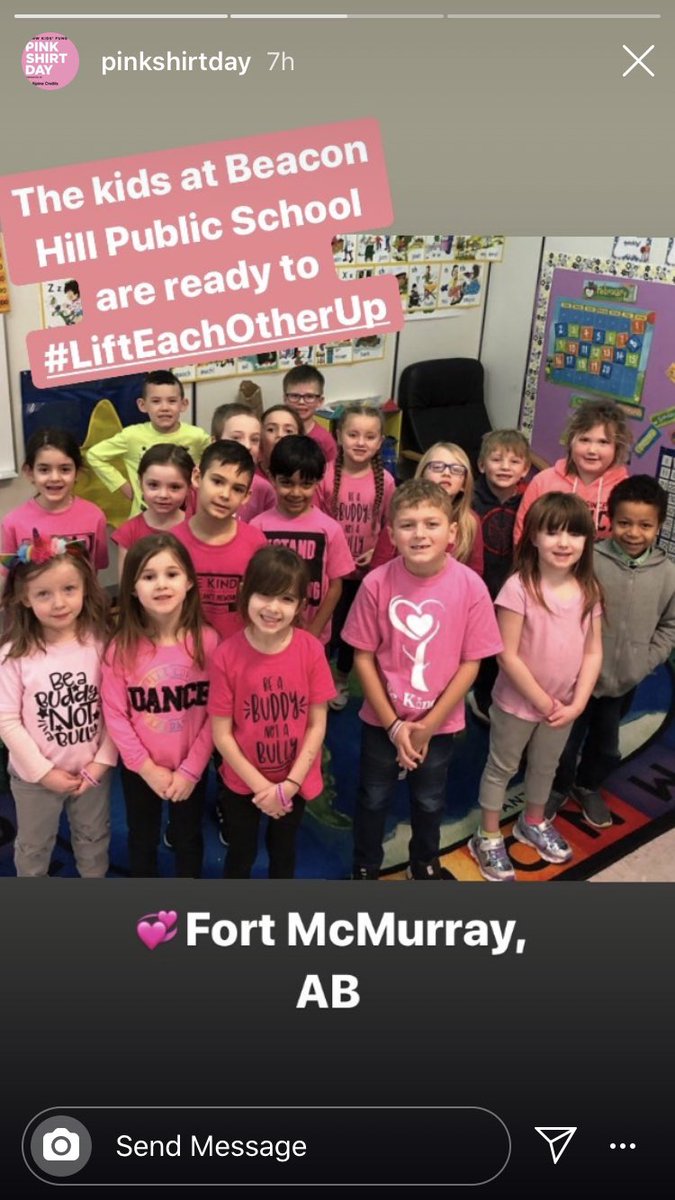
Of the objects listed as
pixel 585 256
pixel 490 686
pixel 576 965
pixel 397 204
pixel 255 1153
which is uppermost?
pixel 397 204

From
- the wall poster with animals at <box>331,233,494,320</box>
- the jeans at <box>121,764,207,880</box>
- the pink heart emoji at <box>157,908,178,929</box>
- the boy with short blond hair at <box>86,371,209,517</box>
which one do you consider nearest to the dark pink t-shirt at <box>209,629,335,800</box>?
the jeans at <box>121,764,207,880</box>

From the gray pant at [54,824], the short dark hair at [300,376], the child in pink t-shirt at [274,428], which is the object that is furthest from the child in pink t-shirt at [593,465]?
the gray pant at [54,824]

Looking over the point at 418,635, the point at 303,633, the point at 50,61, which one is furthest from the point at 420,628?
the point at 50,61

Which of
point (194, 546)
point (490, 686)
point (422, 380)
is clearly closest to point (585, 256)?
point (422, 380)

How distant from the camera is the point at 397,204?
38.2 inches

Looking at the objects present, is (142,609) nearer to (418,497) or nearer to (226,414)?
(418,497)

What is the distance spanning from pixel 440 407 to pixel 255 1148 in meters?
3.47

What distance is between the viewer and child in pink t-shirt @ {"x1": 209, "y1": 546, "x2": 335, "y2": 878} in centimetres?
145

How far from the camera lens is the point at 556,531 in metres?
1.74

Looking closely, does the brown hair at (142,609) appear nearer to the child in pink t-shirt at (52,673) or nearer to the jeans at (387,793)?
the child in pink t-shirt at (52,673)

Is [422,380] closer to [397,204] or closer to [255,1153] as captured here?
[397,204]

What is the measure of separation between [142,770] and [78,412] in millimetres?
1706

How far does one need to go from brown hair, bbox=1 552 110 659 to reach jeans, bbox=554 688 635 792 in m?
1.15

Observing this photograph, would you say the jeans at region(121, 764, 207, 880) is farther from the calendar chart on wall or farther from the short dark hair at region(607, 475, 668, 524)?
the calendar chart on wall
